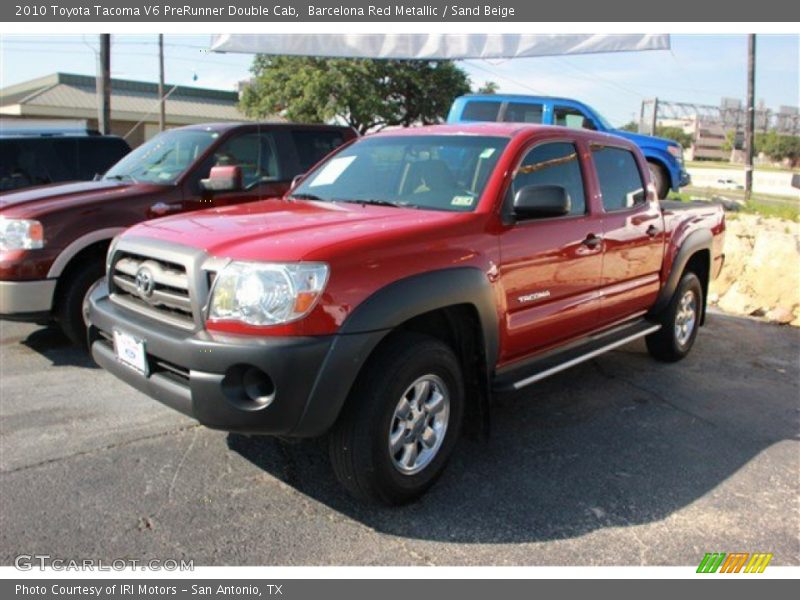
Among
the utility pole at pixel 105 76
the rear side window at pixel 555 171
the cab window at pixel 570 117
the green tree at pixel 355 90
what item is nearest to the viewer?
the rear side window at pixel 555 171

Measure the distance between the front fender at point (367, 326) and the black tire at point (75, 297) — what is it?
3.22 meters

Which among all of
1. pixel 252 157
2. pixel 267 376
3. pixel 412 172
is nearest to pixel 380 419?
pixel 267 376

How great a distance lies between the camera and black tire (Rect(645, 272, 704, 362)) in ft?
18.3

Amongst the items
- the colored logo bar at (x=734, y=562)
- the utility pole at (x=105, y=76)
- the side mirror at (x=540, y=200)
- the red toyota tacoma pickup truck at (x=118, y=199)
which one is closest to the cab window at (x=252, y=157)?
the red toyota tacoma pickup truck at (x=118, y=199)

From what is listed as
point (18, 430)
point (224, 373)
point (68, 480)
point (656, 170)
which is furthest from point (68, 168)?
point (656, 170)

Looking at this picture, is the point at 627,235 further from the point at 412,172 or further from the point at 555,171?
the point at 412,172

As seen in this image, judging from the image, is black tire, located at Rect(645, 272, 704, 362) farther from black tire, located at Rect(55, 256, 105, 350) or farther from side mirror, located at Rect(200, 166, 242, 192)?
black tire, located at Rect(55, 256, 105, 350)

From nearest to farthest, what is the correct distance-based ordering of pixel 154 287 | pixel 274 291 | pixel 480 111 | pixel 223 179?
1. pixel 274 291
2. pixel 154 287
3. pixel 223 179
4. pixel 480 111

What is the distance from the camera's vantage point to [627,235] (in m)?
4.80

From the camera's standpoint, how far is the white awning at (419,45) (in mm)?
8344

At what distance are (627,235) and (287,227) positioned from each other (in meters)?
2.60

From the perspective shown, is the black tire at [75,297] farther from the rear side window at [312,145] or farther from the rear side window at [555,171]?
the rear side window at [555,171]

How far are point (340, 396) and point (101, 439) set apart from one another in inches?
74.7

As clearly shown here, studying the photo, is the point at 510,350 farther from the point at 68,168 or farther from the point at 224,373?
the point at 68,168
